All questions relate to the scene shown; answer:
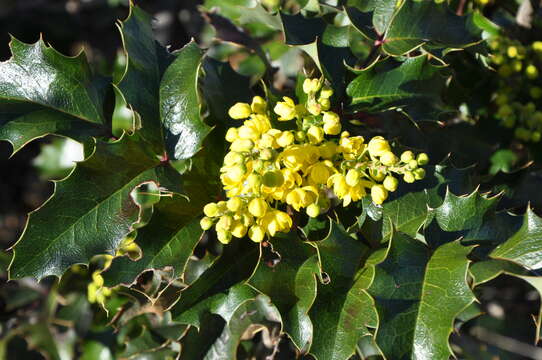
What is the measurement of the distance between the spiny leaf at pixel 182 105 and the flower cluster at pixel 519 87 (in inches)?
34.0

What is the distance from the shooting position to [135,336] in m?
1.91

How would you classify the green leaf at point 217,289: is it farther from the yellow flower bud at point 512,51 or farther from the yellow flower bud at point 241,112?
the yellow flower bud at point 512,51

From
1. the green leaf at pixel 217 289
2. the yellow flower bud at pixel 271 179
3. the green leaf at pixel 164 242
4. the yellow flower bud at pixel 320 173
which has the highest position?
the yellow flower bud at pixel 271 179

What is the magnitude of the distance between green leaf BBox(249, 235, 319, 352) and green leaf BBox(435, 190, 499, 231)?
0.91 ft

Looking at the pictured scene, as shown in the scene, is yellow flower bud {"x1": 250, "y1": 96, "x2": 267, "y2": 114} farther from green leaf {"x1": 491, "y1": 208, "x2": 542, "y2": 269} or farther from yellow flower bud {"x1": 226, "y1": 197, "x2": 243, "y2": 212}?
green leaf {"x1": 491, "y1": 208, "x2": 542, "y2": 269}

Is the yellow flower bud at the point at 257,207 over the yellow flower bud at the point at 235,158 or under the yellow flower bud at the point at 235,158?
under

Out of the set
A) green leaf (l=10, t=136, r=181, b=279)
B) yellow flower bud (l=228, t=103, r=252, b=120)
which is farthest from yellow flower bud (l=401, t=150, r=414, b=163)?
green leaf (l=10, t=136, r=181, b=279)

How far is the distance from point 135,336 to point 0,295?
63 centimetres

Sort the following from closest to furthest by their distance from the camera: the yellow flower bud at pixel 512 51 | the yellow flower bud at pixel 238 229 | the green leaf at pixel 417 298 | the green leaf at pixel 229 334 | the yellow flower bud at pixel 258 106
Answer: the green leaf at pixel 417 298, the yellow flower bud at pixel 238 229, the yellow flower bud at pixel 258 106, the green leaf at pixel 229 334, the yellow flower bud at pixel 512 51

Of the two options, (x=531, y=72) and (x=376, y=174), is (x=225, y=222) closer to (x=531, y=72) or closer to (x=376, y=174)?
(x=376, y=174)

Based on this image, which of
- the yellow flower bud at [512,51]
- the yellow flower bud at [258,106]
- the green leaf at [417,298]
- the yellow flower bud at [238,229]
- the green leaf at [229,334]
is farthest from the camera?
Result: the yellow flower bud at [512,51]

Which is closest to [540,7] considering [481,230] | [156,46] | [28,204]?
[481,230]

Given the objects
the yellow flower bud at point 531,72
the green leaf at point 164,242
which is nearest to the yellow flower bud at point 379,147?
the green leaf at point 164,242

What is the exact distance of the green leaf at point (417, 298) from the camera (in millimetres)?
1026
